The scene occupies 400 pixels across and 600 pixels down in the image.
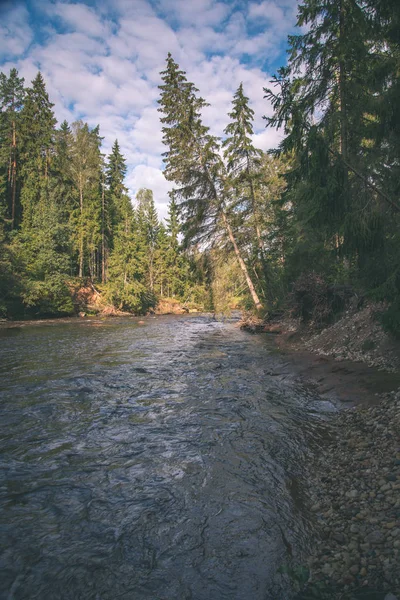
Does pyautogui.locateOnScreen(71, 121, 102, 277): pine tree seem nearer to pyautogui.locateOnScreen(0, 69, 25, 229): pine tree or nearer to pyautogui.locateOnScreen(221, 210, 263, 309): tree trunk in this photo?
pyautogui.locateOnScreen(0, 69, 25, 229): pine tree

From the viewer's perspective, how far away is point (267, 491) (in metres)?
4.15

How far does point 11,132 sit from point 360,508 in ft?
188

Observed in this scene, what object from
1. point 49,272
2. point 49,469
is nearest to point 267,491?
point 49,469

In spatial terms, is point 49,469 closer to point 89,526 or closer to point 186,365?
point 89,526

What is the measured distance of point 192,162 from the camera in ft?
70.2

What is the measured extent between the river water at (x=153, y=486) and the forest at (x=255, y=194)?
14.0 ft

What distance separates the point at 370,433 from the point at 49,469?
519 cm

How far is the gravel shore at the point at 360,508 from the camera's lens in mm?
2650

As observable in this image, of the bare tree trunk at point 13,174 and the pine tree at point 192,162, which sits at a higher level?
the bare tree trunk at point 13,174

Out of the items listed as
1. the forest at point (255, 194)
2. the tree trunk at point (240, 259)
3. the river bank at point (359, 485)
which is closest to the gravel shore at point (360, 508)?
the river bank at point (359, 485)

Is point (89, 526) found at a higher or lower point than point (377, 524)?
lower

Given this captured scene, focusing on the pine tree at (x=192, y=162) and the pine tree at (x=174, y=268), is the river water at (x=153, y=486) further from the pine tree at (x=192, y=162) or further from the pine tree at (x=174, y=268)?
the pine tree at (x=174, y=268)

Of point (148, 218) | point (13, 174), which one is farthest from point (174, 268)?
point (13, 174)

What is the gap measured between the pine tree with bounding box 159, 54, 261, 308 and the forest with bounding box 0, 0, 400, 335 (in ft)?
0.29
